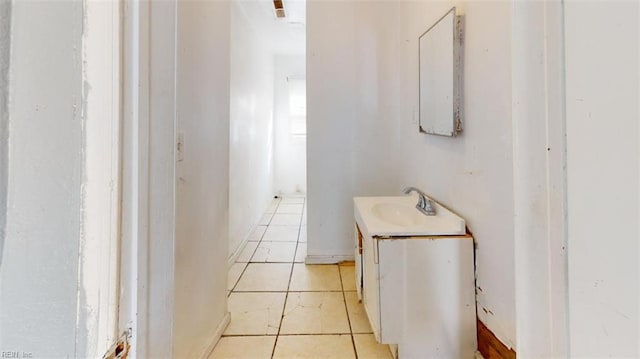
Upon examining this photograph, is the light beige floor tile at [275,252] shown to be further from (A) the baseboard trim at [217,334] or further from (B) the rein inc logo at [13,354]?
(B) the rein inc logo at [13,354]

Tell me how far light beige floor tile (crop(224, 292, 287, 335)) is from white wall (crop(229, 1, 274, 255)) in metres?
0.80

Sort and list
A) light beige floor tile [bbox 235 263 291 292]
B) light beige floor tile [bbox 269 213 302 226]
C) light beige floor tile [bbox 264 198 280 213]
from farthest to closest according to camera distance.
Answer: light beige floor tile [bbox 264 198 280 213], light beige floor tile [bbox 269 213 302 226], light beige floor tile [bbox 235 263 291 292]

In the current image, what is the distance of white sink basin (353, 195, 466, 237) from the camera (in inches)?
60.6

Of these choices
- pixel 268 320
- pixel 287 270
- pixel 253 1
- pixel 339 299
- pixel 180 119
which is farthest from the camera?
pixel 253 1

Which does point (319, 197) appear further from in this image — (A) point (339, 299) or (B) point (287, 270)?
(A) point (339, 299)

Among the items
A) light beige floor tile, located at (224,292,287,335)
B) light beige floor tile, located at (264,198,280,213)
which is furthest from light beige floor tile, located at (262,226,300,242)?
light beige floor tile, located at (224,292,287,335)

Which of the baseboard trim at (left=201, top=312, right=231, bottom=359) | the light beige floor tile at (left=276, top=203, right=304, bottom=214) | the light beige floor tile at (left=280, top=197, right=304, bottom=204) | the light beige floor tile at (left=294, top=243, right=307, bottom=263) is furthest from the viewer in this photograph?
the light beige floor tile at (left=280, top=197, right=304, bottom=204)

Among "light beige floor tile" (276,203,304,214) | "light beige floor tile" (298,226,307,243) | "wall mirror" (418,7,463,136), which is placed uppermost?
"wall mirror" (418,7,463,136)

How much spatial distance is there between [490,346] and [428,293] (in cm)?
31

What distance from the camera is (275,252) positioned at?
317cm

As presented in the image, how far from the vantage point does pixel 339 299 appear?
2230 mm

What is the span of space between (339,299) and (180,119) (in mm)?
1553

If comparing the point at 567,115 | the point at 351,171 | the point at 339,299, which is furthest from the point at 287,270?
the point at 567,115

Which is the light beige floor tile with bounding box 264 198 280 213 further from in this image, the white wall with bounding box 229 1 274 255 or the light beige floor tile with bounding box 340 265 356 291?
the light beige floor tile with bounding box 340 265 356 291
